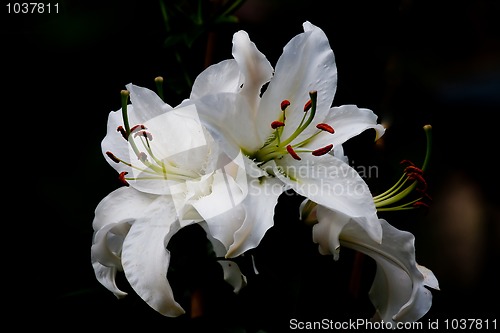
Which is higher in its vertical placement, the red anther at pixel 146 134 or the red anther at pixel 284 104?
the red anther at pixel 284 104

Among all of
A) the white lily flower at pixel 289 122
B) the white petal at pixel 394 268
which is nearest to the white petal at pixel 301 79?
the white lily flower at pixel 289 122

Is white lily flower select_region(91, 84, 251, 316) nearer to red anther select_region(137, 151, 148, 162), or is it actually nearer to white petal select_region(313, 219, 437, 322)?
red anther select_region(137, 151, 148, 162)

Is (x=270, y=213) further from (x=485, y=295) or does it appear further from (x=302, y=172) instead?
(x=485, y=295)

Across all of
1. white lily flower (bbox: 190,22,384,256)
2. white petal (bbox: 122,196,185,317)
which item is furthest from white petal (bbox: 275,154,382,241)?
white petal (bbox: 122,196,185,317)

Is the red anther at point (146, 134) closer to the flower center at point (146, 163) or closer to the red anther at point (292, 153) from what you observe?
the flower center at point (146, 163)

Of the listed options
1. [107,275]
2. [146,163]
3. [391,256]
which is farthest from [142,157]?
[391,256]

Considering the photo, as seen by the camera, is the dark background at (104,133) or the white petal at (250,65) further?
the dark background at (104,133)

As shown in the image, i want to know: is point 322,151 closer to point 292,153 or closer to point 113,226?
point 292,153
